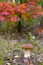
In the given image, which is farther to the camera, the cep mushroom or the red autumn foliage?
the red autumn foliage

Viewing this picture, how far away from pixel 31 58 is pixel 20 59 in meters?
0.22

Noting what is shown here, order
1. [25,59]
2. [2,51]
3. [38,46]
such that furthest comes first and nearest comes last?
1. [38,46]
2. [2,51]
3. [25,59]

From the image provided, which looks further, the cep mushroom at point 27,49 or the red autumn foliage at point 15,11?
the red autumn foliage at point 15,11

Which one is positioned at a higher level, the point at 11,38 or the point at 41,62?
the point at 41,62

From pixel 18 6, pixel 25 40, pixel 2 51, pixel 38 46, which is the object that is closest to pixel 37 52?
pixel 38 46

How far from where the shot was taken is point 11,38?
A: 610 cm

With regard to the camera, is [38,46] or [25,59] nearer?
[25,59]

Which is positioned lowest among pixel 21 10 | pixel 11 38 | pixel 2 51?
pixel 11 38

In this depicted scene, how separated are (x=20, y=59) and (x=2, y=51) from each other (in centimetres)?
59

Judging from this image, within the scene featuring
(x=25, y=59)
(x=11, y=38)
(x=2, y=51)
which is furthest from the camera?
(x=11, y=38)

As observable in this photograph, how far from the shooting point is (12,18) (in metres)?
5.59

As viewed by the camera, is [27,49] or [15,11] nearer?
[27,49]

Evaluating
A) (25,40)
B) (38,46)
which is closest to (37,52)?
(38,46)

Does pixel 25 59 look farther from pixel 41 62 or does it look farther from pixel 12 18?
pixel 12 18
